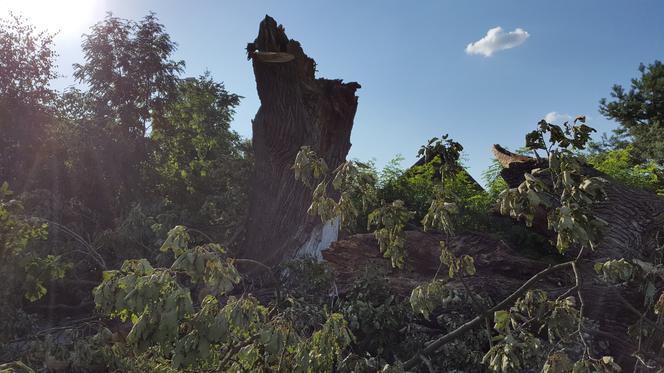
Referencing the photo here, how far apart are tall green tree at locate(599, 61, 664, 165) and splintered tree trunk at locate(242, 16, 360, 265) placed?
50.9 feet

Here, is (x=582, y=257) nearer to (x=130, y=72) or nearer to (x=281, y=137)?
(x=281, y=137)

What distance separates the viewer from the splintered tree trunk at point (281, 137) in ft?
31.1

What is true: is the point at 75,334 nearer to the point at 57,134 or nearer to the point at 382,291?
the point at 382,291

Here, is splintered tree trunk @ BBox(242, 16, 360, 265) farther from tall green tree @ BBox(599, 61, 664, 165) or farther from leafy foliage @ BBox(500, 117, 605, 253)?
tall green tree @ BBox(599, 61, 664, 165)

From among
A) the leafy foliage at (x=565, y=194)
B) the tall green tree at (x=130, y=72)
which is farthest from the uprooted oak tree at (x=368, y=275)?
the tall green tree at (x=130, y=72)

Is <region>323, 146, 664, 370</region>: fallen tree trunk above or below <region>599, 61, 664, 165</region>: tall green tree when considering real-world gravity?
below

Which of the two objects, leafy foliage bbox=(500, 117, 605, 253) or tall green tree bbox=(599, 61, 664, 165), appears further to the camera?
tall green tree bbox=(599, 61, 664, 165)

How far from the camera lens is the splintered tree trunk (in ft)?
31.1

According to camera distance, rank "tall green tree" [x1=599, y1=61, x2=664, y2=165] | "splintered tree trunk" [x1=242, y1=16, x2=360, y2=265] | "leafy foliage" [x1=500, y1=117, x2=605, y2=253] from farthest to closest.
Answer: "tall green tree" [x1=599, y1=61, x2=664, y2=165], "splintered tree trunk" [x1=242, y1=16, x2=360, y2=265], "leafy foliage" [x1=500, y1=117, x2=605, y2=253]

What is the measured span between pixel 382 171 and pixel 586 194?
8978 millimetres

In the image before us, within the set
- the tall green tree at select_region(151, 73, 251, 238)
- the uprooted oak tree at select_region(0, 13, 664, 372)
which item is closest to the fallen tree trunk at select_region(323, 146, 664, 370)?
the uprooted oak tree at select_region(0, 13, 664, 372)

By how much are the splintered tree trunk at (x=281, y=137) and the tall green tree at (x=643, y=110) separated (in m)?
15.5

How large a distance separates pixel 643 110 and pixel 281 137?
18.6 m

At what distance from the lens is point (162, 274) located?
2660mm
